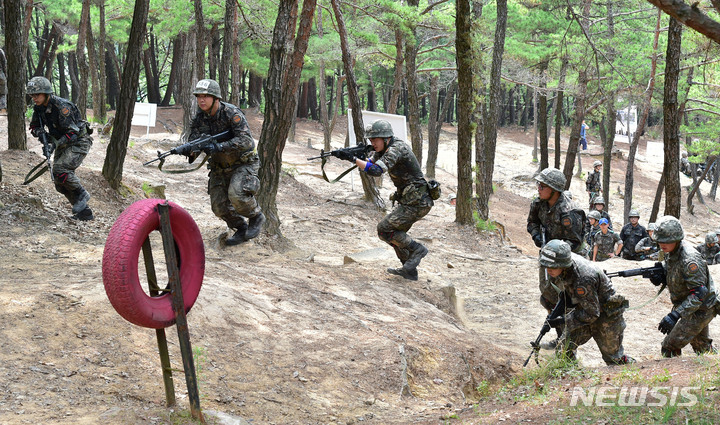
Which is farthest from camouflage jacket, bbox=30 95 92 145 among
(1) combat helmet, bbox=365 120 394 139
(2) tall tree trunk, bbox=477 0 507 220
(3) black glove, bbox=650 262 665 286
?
(2) tall tree trunk, bbox=477 0 507 220

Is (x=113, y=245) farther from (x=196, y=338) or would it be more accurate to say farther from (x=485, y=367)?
(x=485, y=367)

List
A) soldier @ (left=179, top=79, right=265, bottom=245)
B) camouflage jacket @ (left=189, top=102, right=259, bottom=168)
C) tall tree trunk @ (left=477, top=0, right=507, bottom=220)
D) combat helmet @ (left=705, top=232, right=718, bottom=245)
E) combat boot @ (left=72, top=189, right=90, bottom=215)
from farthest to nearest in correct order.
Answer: tall tree trunk @ (left=477, top=0, right=507, bottom=220) → combat helmet @ (left=705, top=232, right=718, bottom=245) → combat boot @ (left=72, top=189, right=90, bottom=215) → camouflage jacket @ (left=189, top=102, right=259, bottom=168) → soldier @ (left=179, top=79, right=265, bottom=245)

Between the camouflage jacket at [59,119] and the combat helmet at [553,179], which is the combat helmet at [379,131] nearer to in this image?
the combat helmet at [553,179]

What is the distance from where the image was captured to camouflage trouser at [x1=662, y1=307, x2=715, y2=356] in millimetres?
6508

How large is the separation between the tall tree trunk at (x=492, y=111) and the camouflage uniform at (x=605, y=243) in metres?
2.52

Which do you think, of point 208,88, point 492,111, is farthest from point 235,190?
point 492,111

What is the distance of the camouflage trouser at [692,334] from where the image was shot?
Answer: 651 cm

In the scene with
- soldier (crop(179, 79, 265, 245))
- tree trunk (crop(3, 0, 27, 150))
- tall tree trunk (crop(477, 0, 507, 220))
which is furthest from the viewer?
tall tree trunk (crop(477, 0, 507, 220))

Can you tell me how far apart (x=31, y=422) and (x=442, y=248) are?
374 inches

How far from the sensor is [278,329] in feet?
19.2

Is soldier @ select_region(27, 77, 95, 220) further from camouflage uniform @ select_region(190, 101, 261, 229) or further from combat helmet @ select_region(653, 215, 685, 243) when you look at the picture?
combat helmet @ select_region(653, 215, 685, 243)

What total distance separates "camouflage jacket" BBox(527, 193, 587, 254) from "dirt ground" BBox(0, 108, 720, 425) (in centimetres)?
130

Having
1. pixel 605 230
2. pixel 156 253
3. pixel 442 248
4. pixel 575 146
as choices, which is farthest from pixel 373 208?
pixel 575 146

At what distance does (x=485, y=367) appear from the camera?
20.9ft
